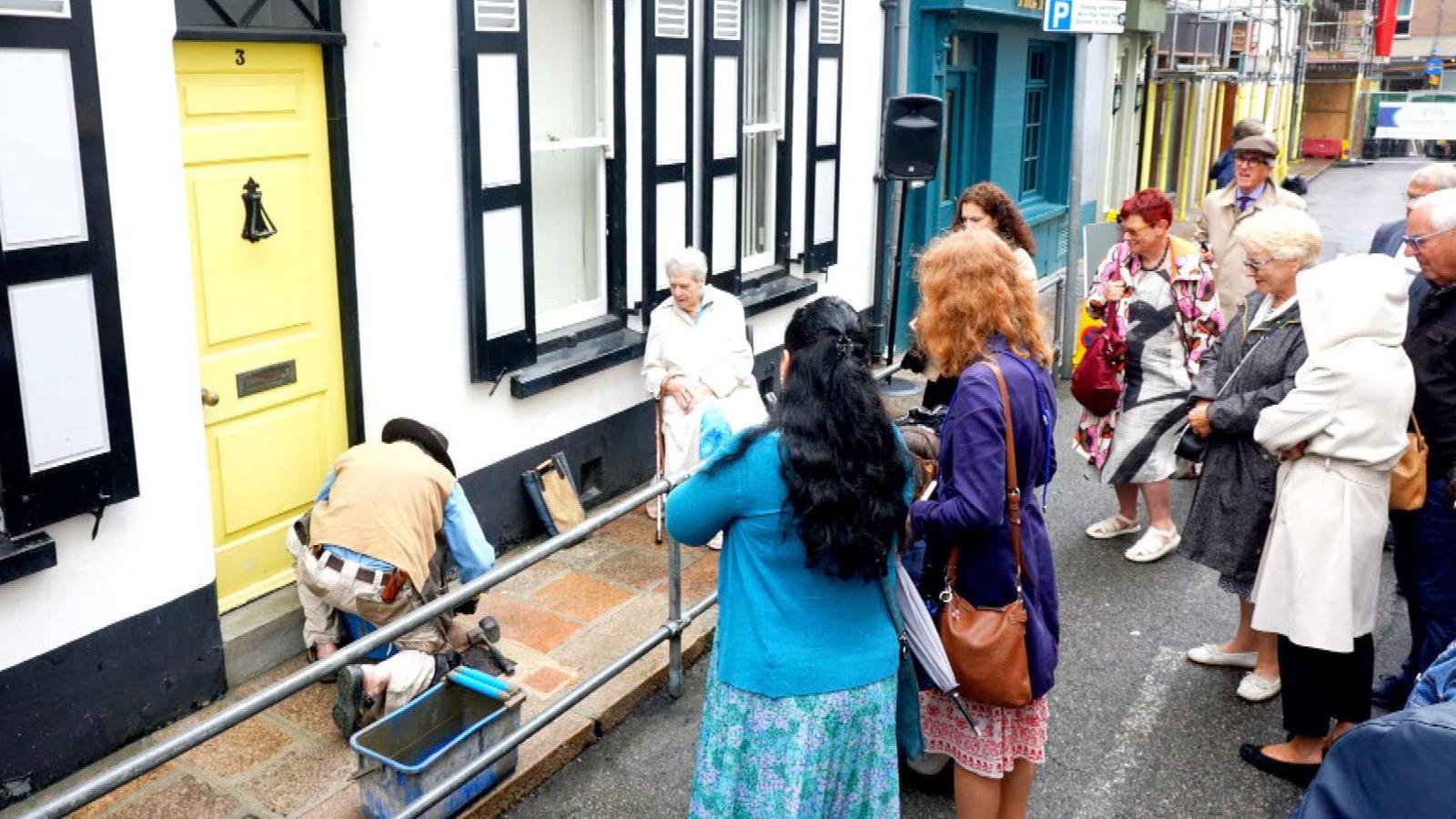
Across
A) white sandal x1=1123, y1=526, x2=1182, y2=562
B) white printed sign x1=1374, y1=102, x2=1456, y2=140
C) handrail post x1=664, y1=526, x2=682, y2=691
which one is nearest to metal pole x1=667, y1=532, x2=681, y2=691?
handrail post x1=664, y1=526, x2=682, y2=691

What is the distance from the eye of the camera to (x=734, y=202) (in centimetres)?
744

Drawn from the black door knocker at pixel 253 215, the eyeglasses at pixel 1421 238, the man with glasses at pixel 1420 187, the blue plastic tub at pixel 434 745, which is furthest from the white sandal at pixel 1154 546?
the black door knocker at pixel 253 215

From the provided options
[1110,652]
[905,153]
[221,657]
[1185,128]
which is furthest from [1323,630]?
[1185,128]

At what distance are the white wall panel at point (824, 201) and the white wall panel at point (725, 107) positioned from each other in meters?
1.22

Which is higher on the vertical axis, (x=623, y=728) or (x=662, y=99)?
(x=662, y=99)

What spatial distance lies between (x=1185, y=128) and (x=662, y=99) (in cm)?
1806

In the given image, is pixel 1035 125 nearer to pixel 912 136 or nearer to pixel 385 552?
pixel 912 136

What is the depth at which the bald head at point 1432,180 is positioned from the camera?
6.11 m

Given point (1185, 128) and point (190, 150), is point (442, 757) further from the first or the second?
point (1185, 128)

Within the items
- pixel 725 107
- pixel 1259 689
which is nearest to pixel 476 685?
pixel 1259 689

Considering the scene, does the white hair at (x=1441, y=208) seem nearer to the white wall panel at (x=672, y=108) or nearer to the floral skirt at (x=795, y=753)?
the floral skirt at (x=795, y=753)

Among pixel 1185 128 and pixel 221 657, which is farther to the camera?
pixel 1185 128

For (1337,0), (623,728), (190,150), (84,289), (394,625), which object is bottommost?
(623,728)

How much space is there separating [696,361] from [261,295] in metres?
2.21
